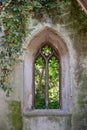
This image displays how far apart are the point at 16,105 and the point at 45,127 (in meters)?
0.67

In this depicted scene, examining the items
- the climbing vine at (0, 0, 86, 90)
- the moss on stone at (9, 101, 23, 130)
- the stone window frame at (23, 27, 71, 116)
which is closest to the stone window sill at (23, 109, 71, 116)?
the stone window frame at (23, 27, 71, 116)

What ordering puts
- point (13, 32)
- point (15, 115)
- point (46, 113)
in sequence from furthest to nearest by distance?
point (46, 113) → point (15, 115) → point (13, 32)

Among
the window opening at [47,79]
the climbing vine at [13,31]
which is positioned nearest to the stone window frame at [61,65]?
the window opening at [47,79]

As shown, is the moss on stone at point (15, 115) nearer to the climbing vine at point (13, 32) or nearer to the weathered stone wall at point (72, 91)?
the weathered stone wall at point (72, 91)

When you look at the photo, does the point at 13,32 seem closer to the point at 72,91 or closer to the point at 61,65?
the point at 61,65

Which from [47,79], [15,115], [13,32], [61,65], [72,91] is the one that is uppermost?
[13,32]

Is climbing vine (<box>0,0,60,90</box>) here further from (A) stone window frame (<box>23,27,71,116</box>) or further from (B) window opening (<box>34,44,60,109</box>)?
(B) window opening (<box>34,44,60,109</box>)

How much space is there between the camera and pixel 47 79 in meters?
7.21

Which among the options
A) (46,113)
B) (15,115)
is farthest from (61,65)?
(15,115)

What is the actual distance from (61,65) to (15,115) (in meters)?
1.30

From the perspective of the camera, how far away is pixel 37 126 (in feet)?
22.7

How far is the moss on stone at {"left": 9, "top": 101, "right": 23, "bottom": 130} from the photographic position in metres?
6.85

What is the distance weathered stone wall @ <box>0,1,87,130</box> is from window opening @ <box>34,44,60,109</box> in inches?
14.4

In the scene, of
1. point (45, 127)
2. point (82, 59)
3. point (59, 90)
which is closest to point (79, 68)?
point (82, 59)
